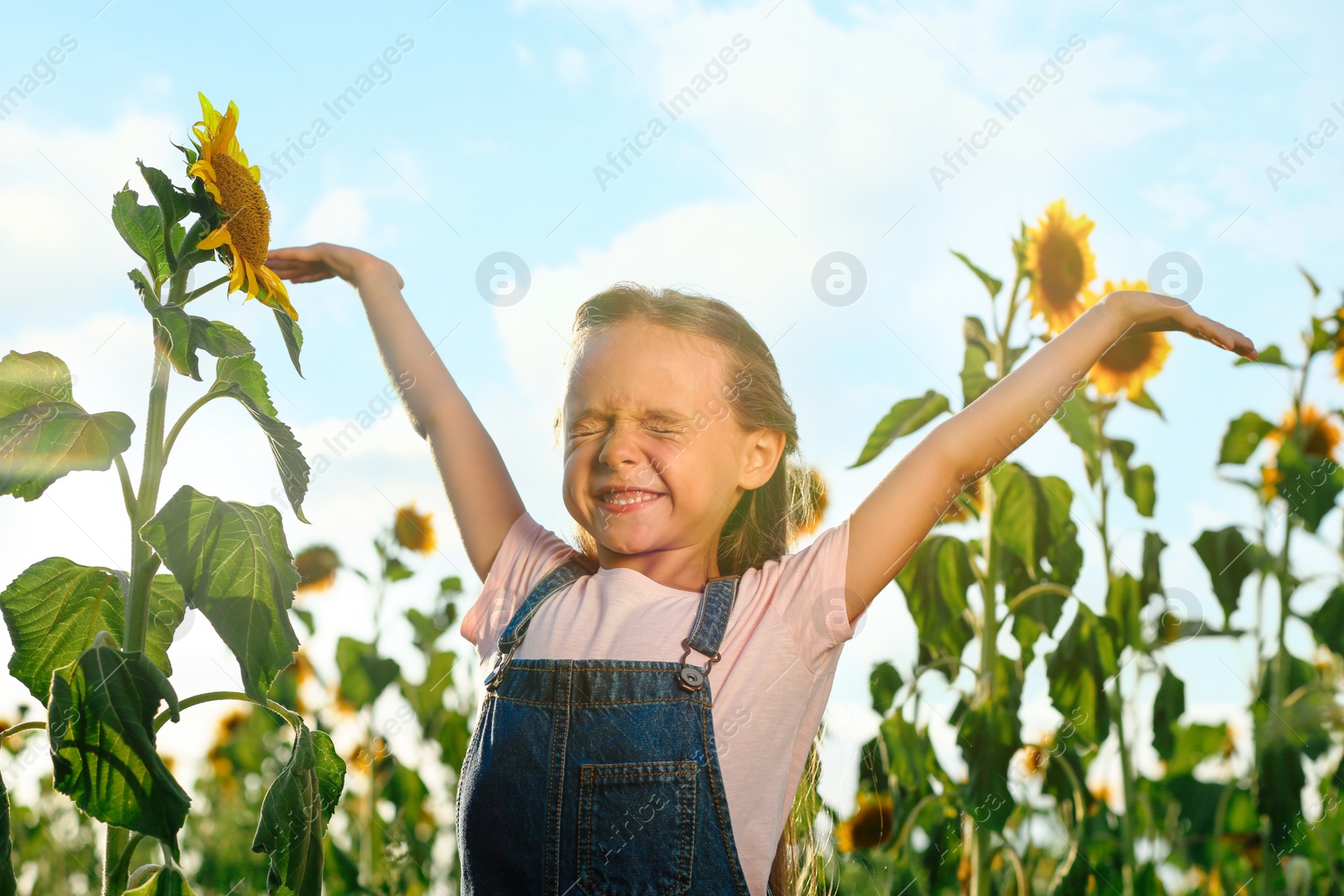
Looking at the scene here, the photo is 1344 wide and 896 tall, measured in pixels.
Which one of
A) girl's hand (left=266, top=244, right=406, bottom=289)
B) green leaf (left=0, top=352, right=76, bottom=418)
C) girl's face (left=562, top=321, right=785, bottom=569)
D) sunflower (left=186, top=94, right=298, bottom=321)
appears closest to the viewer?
green leaf (left=0, top=352, right=76, bottom=418)

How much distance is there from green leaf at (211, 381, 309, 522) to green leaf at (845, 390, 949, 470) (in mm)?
1167

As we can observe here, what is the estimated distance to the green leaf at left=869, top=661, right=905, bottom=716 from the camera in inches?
99.2

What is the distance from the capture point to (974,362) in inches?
87.4

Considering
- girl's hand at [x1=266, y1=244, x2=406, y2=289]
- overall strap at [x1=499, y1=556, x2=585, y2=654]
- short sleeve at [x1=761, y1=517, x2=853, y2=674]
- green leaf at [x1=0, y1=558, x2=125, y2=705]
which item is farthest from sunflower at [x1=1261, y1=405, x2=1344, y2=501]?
green leaf at [x1=0, y1=558, x2=125, y2=705]

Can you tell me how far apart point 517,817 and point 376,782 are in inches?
70.9

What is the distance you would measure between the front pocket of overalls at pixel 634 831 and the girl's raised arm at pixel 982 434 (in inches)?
14.1

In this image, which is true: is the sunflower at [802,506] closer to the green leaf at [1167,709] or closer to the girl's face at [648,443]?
the girl's face at [648,443]

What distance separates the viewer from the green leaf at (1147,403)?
254 centimetres

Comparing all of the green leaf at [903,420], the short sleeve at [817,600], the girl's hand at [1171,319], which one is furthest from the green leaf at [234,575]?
the green leaf at [903,420]

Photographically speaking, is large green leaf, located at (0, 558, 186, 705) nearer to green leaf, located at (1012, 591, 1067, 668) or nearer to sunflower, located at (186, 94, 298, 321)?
sunflower, located at (186, 94, 298, 321)

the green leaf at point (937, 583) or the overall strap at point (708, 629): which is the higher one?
the green leaf at point (937, 583)

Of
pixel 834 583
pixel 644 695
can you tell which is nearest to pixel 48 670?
pixel 644 695

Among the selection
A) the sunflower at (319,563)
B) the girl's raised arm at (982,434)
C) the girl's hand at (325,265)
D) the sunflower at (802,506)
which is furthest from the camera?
the sunflower at (319,563)

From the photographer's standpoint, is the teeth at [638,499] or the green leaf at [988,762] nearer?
the teeth at [638,499]
